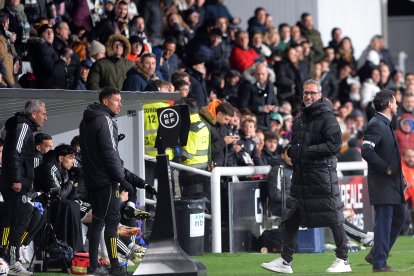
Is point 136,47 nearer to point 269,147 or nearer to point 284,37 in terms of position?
point 269,147

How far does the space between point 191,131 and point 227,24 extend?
6348 mm

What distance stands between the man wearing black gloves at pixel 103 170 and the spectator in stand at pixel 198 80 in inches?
254

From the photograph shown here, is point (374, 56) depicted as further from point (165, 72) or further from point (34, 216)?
point (34, 216)

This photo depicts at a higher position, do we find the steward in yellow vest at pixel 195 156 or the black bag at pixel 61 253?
the steward in yellow vest at pixel 195 156

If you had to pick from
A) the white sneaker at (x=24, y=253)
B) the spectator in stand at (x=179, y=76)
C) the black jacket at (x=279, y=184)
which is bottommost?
the white sneaker at (x=24, y=253)

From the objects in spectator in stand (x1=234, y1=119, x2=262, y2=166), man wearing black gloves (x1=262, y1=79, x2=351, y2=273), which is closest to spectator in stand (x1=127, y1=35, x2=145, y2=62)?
spectator in stand (x1=234, y1=119, x2=262, y2=166)

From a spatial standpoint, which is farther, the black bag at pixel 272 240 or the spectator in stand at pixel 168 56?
the spectator in stand at pixel 168 56

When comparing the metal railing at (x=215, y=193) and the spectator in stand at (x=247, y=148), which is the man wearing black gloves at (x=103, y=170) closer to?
the metal railing at (x=215, y=193)

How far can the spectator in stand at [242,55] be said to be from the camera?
23.5 meters

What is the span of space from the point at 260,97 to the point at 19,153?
8.11 m

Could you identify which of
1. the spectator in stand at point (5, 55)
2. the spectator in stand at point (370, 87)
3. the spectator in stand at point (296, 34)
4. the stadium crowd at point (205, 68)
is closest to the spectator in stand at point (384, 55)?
the stadium crowd at point (205, 68)

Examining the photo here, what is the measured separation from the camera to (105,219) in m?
14.2

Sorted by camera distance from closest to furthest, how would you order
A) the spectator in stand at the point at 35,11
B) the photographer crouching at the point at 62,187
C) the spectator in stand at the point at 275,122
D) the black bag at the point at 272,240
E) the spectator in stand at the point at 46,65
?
the photographer crouching at the point at 62,187 < the black bag at the point at 272,240 < the spectator in stand at the point at 46,65 < the spectator in stand at the point at 35,11 < the spectator in stand at the point at 275,122

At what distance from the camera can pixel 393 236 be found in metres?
14.4
